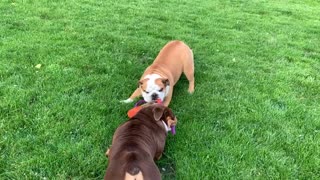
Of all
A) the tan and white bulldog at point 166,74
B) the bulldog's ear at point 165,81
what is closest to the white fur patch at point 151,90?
the tan and white bulldog at point 166,74

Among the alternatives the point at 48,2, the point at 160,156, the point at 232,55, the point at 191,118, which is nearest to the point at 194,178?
the point at 160,156

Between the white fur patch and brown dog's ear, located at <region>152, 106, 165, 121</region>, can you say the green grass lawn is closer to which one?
the white fur patch

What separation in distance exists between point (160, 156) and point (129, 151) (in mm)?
898

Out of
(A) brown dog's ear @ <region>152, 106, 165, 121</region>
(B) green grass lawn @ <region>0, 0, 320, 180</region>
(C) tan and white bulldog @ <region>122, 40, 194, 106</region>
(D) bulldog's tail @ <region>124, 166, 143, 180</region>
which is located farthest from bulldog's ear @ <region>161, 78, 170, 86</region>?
(D) bulldog's tail @ <region>124, 166, 143, 180</region>

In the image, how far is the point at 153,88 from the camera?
17.9ft

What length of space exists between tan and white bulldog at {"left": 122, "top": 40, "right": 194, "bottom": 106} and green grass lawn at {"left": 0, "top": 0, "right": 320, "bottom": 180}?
197 mm

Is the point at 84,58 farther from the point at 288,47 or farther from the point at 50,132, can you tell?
the point at 288,47

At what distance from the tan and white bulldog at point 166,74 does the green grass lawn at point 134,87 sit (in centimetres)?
20

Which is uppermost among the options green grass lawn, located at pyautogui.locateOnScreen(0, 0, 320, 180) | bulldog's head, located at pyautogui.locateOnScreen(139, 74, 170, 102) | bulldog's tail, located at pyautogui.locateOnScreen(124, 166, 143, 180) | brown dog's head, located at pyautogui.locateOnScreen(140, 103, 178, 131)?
bulldog's tail, located at pyautogui.locateOnScreen(124, 166, 143, 180)

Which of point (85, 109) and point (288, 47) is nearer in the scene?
point (85, 109)

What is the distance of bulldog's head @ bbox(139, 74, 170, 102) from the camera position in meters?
5.45

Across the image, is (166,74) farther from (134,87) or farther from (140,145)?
(140,145)

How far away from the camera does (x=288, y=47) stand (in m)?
8.62

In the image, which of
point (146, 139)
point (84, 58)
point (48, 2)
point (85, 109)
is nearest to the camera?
point (146, 139)
